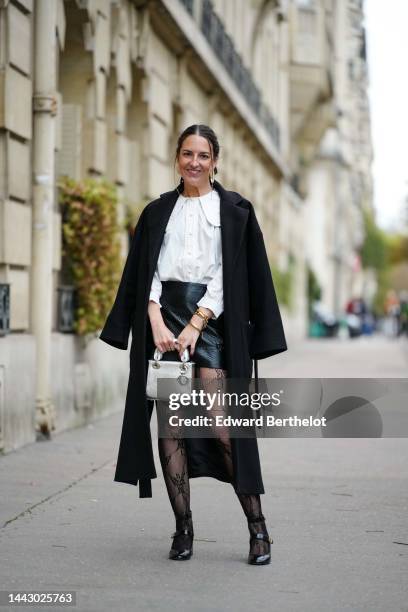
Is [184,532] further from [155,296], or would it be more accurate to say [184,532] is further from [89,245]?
[89,245]

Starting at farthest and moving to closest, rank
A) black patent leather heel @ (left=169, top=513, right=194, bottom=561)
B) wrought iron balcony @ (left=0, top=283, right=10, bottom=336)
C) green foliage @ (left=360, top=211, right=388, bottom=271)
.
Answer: green foliage @ (left=360, top=211, right=388, bottom=271) < wrought iron balcony @ (left=0, top=283, right=10, bottom=336) < black patent leather heel @ (left=169, top=513, right=194, bottom=561)

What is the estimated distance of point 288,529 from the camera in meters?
7.31

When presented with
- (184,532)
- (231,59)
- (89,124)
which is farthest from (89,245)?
(231,59)

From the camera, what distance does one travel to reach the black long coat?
6188mm

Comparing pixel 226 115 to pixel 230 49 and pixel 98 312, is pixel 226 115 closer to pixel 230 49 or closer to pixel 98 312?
pixel 230 49

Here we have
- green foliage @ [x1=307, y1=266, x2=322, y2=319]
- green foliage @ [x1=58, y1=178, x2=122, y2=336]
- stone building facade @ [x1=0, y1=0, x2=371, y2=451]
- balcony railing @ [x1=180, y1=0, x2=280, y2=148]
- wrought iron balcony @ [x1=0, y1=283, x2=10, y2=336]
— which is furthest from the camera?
green foliage @ [x1=307, y1=266, x2=322, y2=319]

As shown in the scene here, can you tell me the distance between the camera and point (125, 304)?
6.37 metres

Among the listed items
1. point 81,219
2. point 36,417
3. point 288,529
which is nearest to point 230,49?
point 81,219

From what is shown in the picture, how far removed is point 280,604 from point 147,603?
0.51 m

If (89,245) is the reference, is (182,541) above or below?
below

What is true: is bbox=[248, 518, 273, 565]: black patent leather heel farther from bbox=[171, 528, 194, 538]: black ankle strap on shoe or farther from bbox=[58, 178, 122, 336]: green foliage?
bbox=[58, 178, 122, 336]: green foliage

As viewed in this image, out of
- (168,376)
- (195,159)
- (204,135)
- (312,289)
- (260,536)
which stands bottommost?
(260,536)

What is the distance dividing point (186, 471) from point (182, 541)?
1.05 ft

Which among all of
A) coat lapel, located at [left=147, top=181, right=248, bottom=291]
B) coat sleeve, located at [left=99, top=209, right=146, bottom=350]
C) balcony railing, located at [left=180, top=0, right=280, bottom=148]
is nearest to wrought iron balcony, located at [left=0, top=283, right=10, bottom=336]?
coat sleeve, located at [left=99, top=209, right=146, bottom=350]
